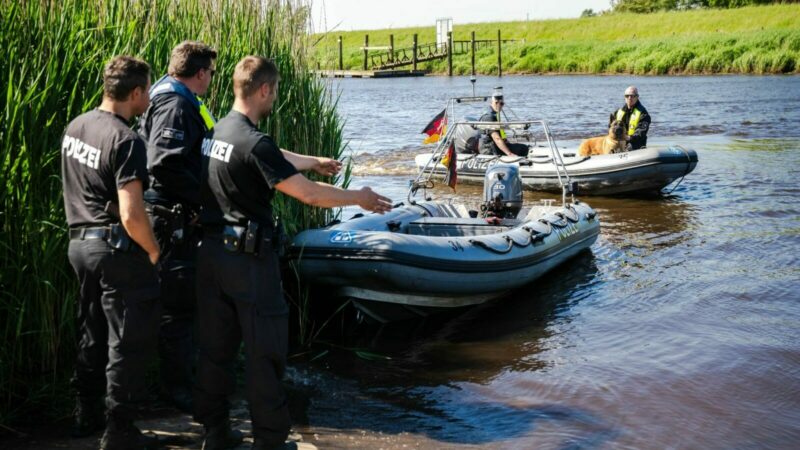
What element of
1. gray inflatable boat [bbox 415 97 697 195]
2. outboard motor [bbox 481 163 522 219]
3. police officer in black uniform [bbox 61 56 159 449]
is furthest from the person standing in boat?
police officer in black uniform [bbox 61 56 159 449]

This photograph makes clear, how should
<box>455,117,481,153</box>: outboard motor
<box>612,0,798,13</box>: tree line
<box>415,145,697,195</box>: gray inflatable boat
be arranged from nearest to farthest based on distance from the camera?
<box>415,145,697,195</box>: gray inflatable boat
<box>455,117,481,153</box>: outboard motor
<box>612,0,798,13</box>: tree line

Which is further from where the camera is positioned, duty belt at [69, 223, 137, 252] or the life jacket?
the life jacket

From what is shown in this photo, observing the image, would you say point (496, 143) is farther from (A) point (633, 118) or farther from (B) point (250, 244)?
(B) point (250, 244)

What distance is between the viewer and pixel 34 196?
4.13m

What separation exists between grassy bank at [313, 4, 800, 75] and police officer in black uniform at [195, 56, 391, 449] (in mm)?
27223

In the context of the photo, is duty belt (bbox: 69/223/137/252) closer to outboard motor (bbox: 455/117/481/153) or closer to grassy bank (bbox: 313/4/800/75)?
outboard motor (bbox: 455/117/481/153)

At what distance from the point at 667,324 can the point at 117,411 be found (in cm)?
428

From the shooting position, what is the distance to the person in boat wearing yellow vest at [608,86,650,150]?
484 inches

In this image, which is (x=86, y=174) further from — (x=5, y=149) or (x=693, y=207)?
(x=693, y=207)

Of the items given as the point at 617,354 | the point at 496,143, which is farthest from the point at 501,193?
the point at 496,143

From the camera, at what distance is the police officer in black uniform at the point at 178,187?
4.05 m

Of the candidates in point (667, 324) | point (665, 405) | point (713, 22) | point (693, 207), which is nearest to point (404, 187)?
point (693, 207)

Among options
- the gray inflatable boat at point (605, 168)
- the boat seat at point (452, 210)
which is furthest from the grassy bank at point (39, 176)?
the gray inflatable boat at point (605, 168)

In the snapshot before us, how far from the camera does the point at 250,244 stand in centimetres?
355
